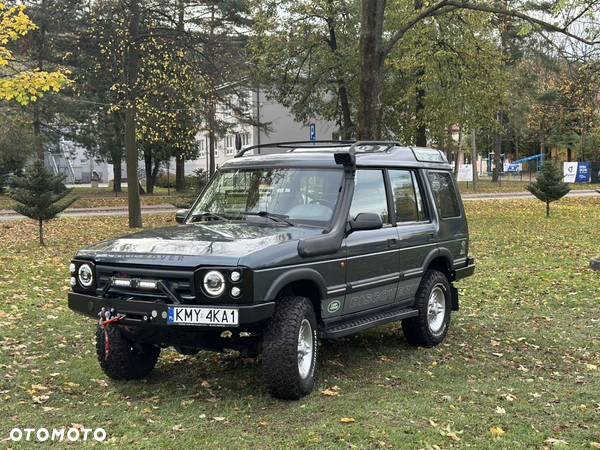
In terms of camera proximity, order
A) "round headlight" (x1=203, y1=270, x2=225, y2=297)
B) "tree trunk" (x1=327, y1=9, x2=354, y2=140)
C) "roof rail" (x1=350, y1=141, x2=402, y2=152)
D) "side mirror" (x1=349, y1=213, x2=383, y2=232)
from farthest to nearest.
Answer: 1. "tree trunk" (x1=327, y1=9, x2=354, y2=140)
2. "roof rail" (x1=350, y1=141, x2=402, y2=152)
3. "side mirror" (x1=349, y1=213, x2=383, y2=232)
4. "round headlight" (x1=203, y1=270, x2=225, y2=297)

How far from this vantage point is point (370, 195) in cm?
609

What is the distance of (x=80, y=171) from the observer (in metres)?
76.8

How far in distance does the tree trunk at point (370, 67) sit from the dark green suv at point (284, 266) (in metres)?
7.26

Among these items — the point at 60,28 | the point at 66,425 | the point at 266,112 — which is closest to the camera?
the point at 66,425

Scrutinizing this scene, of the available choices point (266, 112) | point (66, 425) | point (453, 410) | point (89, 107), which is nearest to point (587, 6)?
point (453, 410)

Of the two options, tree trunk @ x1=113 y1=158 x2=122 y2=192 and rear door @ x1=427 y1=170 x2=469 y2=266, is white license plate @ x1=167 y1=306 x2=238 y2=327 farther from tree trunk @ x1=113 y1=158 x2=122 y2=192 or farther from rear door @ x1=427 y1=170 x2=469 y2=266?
tree trunk @ x1=113 y1=158 x2=122 y2=192

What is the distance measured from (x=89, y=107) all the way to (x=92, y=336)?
2805 cm

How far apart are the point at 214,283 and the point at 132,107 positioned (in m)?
14.4

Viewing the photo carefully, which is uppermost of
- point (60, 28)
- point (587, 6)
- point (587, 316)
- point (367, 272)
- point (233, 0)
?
point (233, 0)

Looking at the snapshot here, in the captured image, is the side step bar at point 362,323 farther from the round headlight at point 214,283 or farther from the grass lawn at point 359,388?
the round headlight at point 214,283

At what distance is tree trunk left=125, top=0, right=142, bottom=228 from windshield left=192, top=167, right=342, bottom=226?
12.6m

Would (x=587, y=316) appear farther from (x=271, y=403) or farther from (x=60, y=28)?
(x=60, y=28)

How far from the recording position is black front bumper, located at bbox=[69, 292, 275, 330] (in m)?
4.54

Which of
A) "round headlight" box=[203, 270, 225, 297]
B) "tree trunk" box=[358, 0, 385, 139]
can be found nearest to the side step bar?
"round headlight" box=[203, 270, 225, 297]
